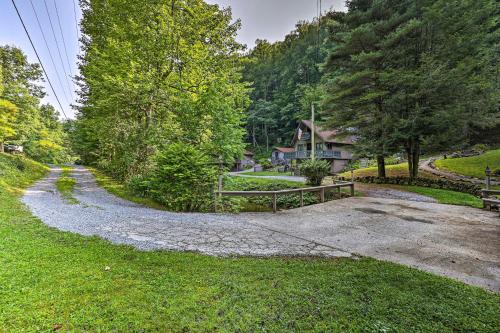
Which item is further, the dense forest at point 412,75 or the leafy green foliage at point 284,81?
the leafy green foliage at point 284,81

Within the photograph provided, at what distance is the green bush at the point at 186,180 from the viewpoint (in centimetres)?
739

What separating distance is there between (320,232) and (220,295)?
338 cm

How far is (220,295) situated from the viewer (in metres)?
2.58

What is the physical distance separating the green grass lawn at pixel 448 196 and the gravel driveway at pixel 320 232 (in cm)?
123

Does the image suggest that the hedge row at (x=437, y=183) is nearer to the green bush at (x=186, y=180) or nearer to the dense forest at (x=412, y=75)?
the dense forest at (x=412, y=75)

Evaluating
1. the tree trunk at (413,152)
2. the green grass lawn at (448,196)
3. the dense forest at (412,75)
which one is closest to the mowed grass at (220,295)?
the green grass lawn at (448,196)

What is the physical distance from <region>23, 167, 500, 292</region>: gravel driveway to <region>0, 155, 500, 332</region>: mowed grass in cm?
59

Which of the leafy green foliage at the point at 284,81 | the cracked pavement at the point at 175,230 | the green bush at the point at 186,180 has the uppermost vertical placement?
the leafy green foliage at the point at 284,81

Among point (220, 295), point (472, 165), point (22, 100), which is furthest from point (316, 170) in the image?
point (22, 100)

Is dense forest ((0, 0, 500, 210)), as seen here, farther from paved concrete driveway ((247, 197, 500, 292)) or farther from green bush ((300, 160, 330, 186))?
paved concrete driveway ((247, 197, 500, 292))

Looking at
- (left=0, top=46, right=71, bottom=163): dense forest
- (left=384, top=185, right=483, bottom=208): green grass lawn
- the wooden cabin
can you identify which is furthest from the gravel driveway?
the wooden cabin

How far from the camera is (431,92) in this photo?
460 inches

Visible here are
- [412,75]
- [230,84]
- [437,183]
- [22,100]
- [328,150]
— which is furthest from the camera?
[328,150]

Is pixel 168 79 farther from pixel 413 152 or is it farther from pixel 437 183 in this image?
pixel 437 183
